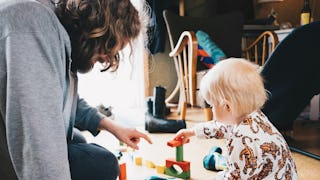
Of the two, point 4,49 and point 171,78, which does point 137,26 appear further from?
point 171,78

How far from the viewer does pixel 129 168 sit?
1.38 m

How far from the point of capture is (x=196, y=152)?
1.58 metres

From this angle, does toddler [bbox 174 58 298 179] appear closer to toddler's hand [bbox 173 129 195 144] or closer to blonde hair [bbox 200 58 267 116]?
blonde hair [bbox 200 58 267 116]

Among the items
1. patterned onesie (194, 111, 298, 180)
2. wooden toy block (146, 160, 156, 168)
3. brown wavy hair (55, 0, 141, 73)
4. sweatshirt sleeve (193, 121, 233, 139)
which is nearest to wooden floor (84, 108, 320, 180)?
wooden toy block (146, 160, 156, 168)

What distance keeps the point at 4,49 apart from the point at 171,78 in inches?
105

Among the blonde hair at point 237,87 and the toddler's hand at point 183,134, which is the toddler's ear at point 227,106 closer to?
the blonde hair at point 237,87

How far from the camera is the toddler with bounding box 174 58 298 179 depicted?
937 millimetres

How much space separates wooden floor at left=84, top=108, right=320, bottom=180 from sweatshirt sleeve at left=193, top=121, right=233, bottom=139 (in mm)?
173

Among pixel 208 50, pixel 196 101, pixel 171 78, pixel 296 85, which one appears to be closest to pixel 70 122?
pixel 296 85

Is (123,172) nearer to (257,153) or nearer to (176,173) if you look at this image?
(176,173)

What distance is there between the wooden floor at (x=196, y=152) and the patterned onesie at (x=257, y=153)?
282 millimetres

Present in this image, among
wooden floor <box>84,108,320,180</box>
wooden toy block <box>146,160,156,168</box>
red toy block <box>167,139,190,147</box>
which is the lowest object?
wooden floor <box>84,108,320,180</box>

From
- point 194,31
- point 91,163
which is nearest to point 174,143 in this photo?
point 91,163

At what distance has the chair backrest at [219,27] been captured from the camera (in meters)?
2.56
